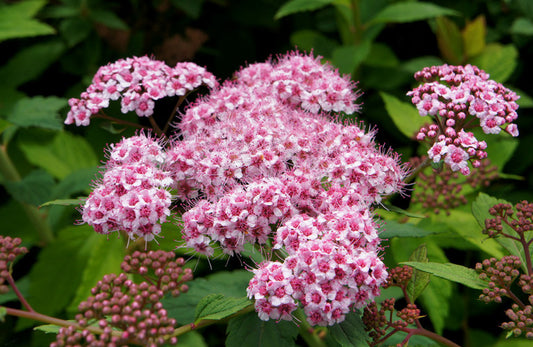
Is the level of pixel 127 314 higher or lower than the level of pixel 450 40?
lower

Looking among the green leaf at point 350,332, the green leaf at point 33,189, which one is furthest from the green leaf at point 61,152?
the green leaf at point 350,332

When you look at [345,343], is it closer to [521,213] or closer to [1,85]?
[521,213]

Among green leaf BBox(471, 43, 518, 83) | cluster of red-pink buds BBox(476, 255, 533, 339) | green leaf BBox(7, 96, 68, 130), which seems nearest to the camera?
cluster of red-pink buds BBox(476, 255, 533, 339)

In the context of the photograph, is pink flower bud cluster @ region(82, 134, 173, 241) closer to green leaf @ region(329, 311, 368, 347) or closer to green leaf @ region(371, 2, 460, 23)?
green leaf @ region(329, 311, 368, 347)

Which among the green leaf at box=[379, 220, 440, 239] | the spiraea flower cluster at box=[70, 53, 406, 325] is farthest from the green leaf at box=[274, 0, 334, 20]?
the green leaf at box=[379, 220, 440, 239]

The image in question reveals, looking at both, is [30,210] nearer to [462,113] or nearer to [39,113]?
[39,113]

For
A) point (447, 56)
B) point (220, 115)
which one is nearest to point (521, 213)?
point (220, 115)

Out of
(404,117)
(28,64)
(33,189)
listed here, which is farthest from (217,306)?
(28,64)
